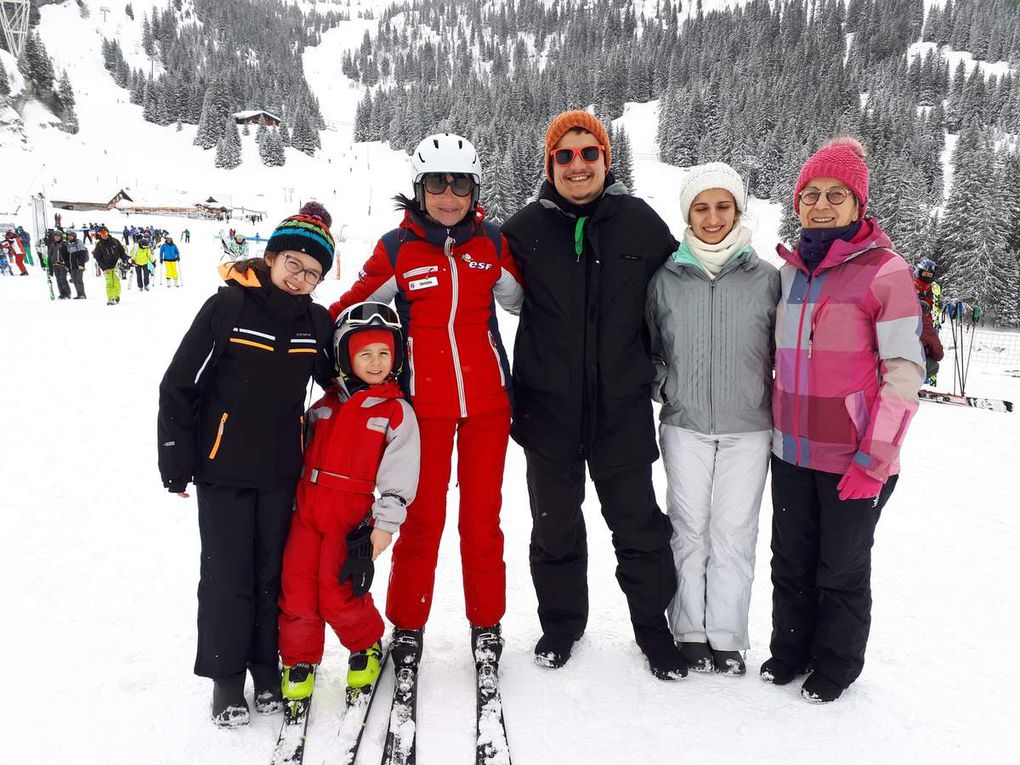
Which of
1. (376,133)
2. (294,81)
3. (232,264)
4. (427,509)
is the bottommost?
(427,509)

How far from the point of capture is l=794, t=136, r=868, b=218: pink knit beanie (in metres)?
2.12

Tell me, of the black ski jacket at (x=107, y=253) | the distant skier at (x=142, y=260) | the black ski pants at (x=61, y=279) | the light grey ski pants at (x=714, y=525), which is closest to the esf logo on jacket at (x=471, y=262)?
the light grey ski pants at (x=714, y=525)

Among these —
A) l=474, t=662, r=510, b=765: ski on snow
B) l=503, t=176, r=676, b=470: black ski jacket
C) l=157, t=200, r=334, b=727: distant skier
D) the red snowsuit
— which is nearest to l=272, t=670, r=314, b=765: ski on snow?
l=157, t=200, r=334, b=727: distant skier

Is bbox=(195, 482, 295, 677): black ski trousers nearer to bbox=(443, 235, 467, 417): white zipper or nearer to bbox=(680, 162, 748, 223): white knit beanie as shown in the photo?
bbox=(443, 235, 467, 417): white zipper

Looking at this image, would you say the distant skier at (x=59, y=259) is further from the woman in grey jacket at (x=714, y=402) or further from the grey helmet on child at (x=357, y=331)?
the woman in grey jacket at (x=714, y=402)

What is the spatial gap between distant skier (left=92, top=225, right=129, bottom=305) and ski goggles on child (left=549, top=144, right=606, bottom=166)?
42.7ft

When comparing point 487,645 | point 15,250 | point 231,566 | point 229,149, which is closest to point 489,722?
point 487,645

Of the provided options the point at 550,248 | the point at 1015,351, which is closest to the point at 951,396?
the point at 550,248

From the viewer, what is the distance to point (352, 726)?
6.78 feet

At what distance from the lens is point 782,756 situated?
201cm

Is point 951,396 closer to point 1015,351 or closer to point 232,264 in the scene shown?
point 232,264

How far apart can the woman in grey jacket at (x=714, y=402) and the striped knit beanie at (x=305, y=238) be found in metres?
1.31

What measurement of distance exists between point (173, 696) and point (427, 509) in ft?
3.88

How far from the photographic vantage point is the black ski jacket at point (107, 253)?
39.7 feet
